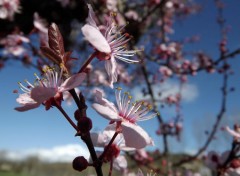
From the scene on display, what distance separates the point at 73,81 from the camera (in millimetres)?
742

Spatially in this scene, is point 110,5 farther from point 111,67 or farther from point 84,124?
point 84,124

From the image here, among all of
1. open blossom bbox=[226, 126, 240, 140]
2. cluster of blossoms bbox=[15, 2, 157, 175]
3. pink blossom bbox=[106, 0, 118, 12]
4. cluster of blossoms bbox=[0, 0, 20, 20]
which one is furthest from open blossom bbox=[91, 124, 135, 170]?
cluster of blossoms bbox=[0, 0, 20, 20]

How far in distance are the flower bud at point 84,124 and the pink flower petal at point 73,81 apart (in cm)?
8

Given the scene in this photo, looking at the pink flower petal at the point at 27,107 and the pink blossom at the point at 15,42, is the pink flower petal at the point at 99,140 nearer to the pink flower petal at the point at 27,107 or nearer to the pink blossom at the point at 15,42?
the pink flower petal at the point at 27,107

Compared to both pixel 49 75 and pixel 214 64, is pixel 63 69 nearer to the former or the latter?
pixel 49 75

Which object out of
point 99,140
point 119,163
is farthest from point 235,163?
point 99,140

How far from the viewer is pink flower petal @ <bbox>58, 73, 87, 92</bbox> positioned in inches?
28.9

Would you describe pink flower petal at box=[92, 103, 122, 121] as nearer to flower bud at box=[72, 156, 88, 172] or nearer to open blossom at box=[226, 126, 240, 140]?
flower bud at box=[72, 156, 88, 172]

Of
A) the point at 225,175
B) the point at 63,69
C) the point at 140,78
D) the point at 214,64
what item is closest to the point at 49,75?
the point at 63,69

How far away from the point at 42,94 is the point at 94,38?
174mm

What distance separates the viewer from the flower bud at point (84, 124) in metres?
0.76

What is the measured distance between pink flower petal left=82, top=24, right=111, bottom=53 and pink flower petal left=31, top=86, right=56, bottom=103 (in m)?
0.14

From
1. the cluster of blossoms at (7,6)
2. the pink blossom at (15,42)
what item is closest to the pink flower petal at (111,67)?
the pink blossom at (15,42)

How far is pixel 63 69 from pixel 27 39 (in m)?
2.28
